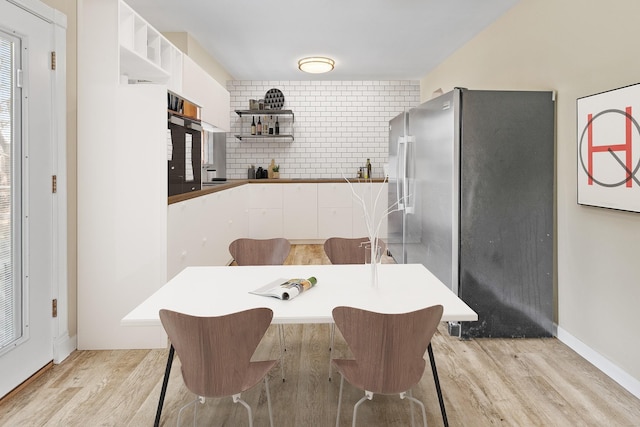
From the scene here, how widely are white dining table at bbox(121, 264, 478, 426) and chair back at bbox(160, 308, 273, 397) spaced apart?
0.13 metres

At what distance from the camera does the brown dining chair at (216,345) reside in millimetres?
1547

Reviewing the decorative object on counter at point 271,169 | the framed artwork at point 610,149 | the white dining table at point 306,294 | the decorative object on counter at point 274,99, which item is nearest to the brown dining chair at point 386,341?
the white dining table at point 306,294

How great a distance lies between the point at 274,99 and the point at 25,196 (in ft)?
17.5

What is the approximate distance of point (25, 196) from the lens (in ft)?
8.29

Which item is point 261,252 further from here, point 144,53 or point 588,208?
point 588,208

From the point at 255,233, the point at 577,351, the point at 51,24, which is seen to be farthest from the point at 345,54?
the point at 577,351

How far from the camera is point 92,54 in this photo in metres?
3.06

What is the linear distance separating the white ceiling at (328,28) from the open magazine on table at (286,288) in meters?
2.95

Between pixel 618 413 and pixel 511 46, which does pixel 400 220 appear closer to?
pixel 511 46

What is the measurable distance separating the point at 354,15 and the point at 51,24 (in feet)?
8.92

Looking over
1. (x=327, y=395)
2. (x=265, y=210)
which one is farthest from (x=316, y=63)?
(x=327, y=395)

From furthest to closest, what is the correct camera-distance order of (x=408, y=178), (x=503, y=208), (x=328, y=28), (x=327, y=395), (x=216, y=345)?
(x=328, y=28)
(x=408, y=178)
(x=503, y=208)
(x=327, y=395)
(x=216, y=345)

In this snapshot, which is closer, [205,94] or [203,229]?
[203,229]

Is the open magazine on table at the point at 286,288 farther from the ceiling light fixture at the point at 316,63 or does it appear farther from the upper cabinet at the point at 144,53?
the ceiling light fixture at the point at 316,63
